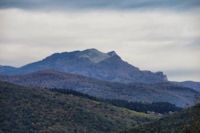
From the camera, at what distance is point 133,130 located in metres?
168

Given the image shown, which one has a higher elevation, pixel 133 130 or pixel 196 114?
pixel 196 114

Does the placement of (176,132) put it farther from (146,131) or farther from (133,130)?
(133,130)

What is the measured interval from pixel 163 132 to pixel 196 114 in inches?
705

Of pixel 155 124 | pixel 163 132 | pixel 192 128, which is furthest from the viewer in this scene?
pixel 155 124

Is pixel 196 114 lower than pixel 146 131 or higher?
higher

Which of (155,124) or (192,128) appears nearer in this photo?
(192,128)

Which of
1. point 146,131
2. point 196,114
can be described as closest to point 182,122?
point 196,114

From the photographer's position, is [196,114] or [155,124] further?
[155,124]

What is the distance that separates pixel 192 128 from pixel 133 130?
53121 millimetres

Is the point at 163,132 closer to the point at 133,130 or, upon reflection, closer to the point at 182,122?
the point at 182,122

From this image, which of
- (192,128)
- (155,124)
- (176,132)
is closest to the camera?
(192,128)

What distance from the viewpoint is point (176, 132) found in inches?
5615

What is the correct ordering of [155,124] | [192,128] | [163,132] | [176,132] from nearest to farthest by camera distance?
[192,128], [176,132], [163,132], [155,124]

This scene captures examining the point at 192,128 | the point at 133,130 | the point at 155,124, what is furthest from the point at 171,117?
the point at 192,128
